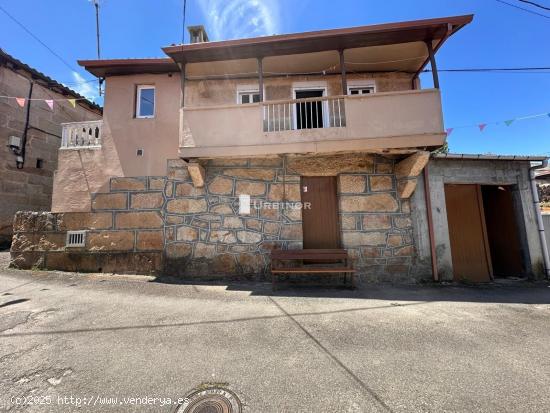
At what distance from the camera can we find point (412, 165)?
245 inches

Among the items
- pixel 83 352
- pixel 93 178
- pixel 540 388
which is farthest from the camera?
pixel 93 178

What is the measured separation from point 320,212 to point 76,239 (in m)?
6.47

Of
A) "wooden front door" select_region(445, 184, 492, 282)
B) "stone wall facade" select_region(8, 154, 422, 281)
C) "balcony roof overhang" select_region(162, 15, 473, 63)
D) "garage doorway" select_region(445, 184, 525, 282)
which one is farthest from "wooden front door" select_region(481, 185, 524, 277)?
"balcony roof overhang" select_region(162, 15, 473, 63)

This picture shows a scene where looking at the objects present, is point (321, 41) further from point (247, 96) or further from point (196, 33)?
point (196, 33)

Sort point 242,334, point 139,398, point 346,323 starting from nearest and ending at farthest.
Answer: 1. point 139,398
2. point 242,334
3. point 346,323

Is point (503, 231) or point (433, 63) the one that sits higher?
point (433, 63)

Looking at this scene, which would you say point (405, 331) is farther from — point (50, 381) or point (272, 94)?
point (272, 94)

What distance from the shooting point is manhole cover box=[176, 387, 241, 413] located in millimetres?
2116

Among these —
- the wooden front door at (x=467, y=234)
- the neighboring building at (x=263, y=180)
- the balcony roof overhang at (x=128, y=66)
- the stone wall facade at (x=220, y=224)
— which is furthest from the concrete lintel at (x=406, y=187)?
→ the balcony roof overhang at (x=128, y=66)

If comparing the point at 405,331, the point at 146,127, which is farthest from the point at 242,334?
the point at 146,127

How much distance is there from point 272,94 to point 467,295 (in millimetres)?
6830

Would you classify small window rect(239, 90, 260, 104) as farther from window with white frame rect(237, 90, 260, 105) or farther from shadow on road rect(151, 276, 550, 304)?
shadow on road rect(151, 276, 550, 304)

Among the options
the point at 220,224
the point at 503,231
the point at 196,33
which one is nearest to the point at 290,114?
the point at 220,224

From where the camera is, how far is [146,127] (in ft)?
23.6
